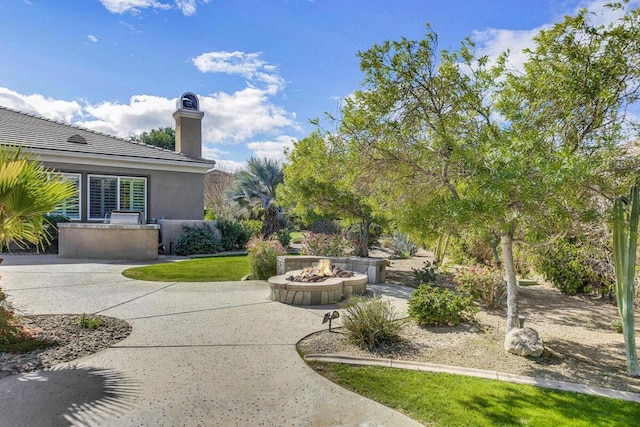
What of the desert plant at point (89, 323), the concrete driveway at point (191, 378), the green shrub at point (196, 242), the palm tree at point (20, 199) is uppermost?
the palm tree at point (20, 199)

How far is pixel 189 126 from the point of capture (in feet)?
65.8

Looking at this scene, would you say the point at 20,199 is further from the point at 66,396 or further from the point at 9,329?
the point at 66,396

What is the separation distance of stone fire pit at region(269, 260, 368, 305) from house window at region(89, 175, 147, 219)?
1197cm

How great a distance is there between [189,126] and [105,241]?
28.0 feet

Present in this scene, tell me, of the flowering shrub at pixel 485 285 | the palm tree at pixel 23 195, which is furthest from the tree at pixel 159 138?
the flowering shrub at pixel 485 285

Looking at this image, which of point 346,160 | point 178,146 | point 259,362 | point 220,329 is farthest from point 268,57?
point 259,362

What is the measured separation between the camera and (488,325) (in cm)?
652

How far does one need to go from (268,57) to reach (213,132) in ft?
42.1

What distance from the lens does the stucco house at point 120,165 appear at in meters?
15.9

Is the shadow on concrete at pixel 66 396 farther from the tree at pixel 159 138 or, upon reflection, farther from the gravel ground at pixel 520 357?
the tree at pixel 159 138

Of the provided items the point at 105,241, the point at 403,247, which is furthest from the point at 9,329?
the point at 403,247

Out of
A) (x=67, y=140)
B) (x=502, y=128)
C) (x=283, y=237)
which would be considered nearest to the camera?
(x=502, y=128)

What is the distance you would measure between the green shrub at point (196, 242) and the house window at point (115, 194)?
8.94 ft

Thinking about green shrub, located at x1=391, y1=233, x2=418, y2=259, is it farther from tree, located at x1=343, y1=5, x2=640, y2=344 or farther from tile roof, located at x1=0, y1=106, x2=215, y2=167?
tree, located at x1=343, y1=5, x2=640, y2=344
